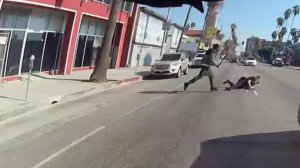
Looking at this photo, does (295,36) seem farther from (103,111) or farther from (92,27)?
(103,111)

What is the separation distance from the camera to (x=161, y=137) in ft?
35.9

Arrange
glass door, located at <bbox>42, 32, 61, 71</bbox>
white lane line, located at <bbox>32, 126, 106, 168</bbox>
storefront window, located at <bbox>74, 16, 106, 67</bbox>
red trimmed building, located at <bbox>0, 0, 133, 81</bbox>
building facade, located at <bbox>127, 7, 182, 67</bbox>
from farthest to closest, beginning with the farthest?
building facade, located at <bbox>127, 7, 182, 67</bbox> → storefront window, located at <bbox>74, 16, 106, 67</bbox> → glass door, located at <bbox>42, 32, 61, 71</bbox> → red trimmed building, located at <bbox>0, 0, 133, 81</bbox> → white lane line, located at <bbox>32, 126, 106, 168</bbox>

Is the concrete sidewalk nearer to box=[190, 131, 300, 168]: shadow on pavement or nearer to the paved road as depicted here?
the paved road

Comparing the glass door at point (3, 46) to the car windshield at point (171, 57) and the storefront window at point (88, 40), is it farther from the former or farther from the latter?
the car windshield at point (171, 57)

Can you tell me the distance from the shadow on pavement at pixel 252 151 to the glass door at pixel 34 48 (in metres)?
14.1

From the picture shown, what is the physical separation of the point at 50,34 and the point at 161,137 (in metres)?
16.3

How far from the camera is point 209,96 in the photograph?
67.9ft

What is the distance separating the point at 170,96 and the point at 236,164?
1181 cm

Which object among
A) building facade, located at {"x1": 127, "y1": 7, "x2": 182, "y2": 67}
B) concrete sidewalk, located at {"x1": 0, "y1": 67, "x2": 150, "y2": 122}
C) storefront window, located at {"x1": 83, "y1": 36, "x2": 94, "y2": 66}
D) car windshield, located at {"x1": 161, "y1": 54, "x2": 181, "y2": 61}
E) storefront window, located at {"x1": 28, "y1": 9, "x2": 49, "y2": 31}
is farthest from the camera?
building facade, located at {"x1": 127, "y1": 7, "x2": 182, "y2": 67}

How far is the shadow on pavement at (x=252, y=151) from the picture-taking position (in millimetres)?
8602

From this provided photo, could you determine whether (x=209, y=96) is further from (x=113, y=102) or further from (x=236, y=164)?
(x=236, y=164)

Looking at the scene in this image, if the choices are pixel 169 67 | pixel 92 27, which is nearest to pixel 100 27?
pixel 92 27

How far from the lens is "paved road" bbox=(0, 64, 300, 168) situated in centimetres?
875

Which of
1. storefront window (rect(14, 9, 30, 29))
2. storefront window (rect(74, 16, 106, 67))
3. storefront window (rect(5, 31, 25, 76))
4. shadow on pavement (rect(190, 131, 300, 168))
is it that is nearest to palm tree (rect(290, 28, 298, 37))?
storefront window (rect(74, 16, 106, 67))
